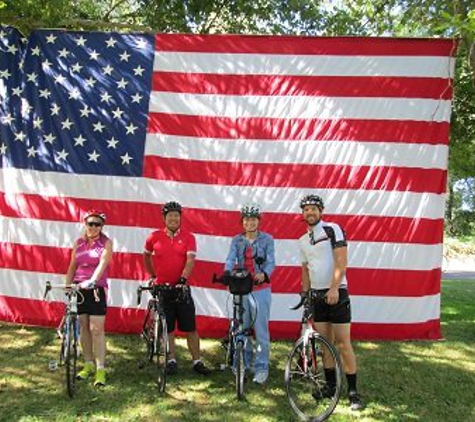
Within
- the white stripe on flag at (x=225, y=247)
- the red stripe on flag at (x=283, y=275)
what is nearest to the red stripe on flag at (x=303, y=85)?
the white stripe on flag at (x=225, y=247)

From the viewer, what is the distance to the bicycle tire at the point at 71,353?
491cm

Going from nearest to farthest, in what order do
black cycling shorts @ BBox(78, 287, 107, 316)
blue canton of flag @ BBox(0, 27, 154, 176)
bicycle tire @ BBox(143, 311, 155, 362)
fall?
black cycling shorts @ BBox(78, 287, 107, 316) → bicycle tire @ BBox(143, 311, 155, 362) → blue canton of flag @ BBox(0, 27, 154, 176)

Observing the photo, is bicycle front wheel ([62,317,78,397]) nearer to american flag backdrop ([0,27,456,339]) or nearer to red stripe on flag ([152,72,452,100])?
american flag backdrop ([0,27,456,339])

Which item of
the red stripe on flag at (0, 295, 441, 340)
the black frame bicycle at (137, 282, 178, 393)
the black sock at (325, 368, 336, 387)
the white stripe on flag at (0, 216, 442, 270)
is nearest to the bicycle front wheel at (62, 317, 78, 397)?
the black frame bicycle at (137, 282, 178, 393)

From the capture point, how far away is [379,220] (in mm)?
6730

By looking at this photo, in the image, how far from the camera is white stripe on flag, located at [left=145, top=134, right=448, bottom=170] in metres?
6.70

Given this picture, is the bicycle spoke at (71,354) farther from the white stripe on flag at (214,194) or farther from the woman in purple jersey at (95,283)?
the white stripe on flag at (214,194)

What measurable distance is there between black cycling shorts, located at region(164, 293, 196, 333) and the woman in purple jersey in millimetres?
644

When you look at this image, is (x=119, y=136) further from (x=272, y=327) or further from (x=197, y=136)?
(x=272, y=327)

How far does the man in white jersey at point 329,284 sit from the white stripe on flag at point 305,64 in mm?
2659

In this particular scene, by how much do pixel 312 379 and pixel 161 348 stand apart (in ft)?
4.86

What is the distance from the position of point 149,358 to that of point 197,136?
283 cm

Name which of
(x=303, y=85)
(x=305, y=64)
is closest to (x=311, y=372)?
(x=303, y=85)

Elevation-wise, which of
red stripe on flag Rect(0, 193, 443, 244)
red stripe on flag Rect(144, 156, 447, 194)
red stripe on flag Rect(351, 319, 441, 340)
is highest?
red stripe on flag Rect(144, 156, 447, 194)
